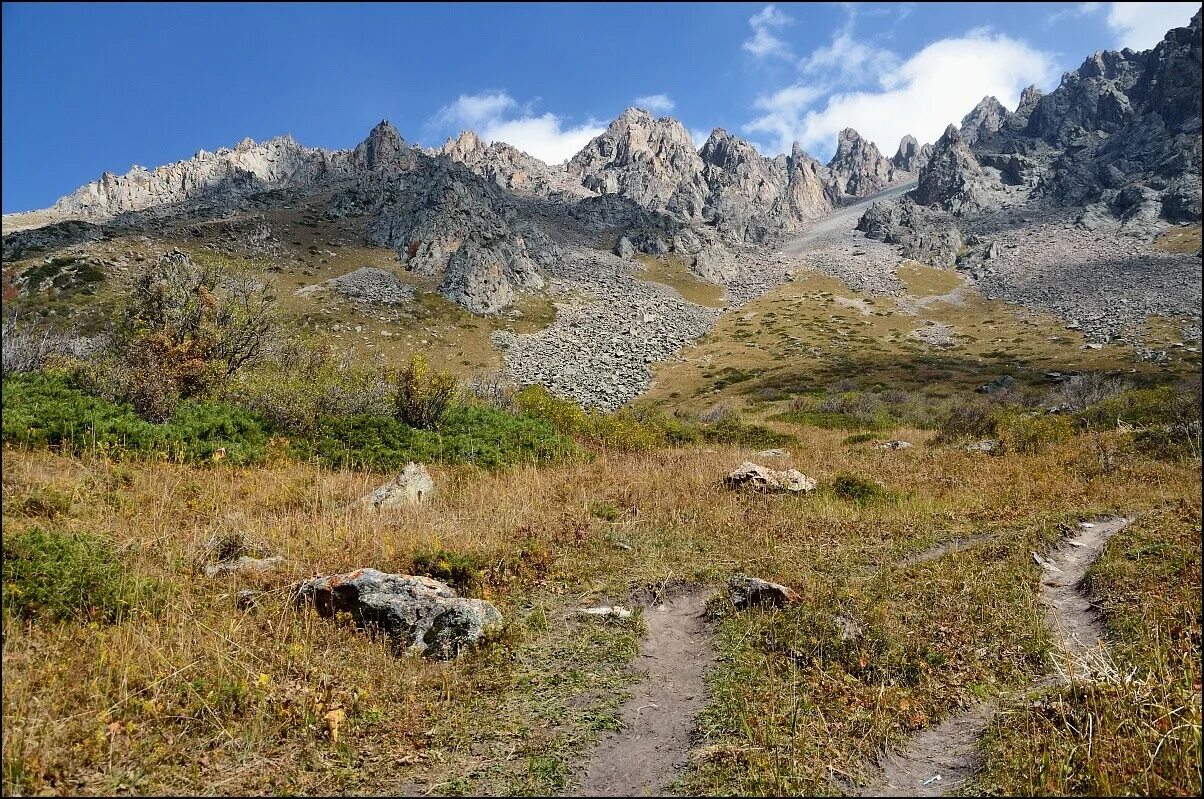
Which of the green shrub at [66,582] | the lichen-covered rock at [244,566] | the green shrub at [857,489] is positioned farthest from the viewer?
the green shrub at [857,489]

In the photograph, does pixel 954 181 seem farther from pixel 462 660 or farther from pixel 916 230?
pixel 462 660

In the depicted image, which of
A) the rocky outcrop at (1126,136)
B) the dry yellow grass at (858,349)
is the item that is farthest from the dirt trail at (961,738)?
the rocky outcrop at (1126,136)

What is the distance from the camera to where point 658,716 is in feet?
17.6

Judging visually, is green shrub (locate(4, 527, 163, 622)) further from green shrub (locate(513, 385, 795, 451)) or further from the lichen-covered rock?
green shrub (locate(513, 385, 795, 451))

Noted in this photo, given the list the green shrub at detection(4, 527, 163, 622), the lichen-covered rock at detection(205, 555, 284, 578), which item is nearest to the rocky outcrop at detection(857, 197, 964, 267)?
the lichen-covered rock at detection(205, 555, 284, 578)

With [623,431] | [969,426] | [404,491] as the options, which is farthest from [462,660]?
[969,426]

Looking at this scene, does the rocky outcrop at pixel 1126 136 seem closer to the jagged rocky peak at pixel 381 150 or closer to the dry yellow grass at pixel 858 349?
the dry yellow grass at pixel 858 349

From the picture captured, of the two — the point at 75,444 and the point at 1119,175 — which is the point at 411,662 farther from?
→ the point at 1119,175

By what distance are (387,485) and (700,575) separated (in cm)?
637

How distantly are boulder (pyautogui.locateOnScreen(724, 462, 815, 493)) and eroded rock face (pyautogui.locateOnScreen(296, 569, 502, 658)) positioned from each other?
28.2 feet

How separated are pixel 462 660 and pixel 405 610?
86 centimetres

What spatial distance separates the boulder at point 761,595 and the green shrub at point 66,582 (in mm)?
6829

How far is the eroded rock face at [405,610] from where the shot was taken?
245 inches

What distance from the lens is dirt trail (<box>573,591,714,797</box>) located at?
452 centimetres
